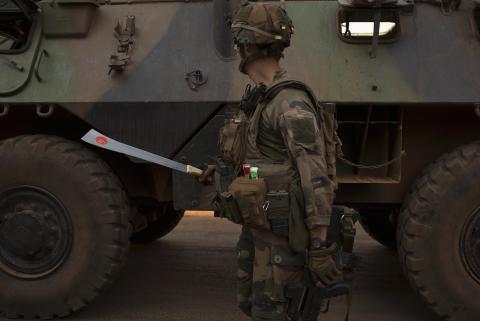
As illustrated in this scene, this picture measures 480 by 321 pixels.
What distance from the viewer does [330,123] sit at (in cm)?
258

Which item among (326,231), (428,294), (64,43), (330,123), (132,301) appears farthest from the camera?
(132,301)

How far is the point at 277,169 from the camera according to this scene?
2396mm

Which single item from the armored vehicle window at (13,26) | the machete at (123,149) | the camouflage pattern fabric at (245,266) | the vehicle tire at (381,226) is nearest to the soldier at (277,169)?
the camouflage pattern fabric at (245,266)

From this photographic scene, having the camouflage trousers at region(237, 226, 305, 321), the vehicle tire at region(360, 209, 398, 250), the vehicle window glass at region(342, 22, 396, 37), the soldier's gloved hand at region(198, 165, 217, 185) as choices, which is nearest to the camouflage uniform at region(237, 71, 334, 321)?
the camouflage trousers at region(237, 226, 305, 321)

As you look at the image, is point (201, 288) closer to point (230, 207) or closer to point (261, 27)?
point (230, 207)

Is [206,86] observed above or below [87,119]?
above

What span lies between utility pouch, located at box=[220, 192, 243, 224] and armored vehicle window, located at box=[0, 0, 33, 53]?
6.69 ft

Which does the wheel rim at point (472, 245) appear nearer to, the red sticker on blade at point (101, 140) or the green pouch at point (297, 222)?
the green pouch at point (297, 222)

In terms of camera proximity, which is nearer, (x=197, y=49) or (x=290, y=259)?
(x=290, y=259)

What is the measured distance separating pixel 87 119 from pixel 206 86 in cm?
73

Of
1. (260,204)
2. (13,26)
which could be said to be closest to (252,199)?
(260,204)

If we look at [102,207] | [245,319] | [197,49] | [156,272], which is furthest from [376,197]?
[156,272]

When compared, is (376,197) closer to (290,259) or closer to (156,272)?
(290,259)

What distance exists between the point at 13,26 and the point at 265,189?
7.93ft
